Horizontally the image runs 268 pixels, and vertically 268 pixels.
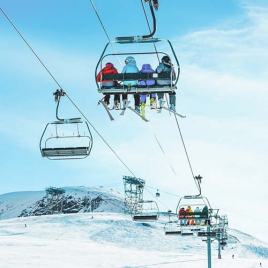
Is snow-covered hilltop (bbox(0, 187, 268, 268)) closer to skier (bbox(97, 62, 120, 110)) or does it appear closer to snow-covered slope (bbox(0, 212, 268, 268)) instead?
snow-covered slope (bbox(0, 212, 268, 268))

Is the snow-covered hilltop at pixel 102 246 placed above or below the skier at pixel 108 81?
below

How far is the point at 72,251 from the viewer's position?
55031 millimetres

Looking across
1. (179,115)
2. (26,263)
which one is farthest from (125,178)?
(179,115)

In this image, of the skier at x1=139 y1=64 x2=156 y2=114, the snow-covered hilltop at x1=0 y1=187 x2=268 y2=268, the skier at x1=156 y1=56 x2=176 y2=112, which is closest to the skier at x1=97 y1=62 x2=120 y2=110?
the skier at x1=139 y1=64 x2=156 y2=114

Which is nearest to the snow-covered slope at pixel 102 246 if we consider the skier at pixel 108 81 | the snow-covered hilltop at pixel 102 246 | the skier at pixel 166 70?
the snow-covered hilltop at pixel 102 246

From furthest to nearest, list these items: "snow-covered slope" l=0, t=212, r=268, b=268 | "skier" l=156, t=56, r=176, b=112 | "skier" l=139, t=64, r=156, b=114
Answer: "snow-covered slope" l=0, t=212, r=268, b=268, "skier" l=139, t=64, r=156, b=114, "skier" l=156, t=56, r=176, b=112

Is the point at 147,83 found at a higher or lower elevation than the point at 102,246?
higher

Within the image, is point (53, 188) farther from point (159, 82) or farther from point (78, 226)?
point (159, 82)

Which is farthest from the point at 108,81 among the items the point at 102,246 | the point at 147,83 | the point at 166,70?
the point at 102,246

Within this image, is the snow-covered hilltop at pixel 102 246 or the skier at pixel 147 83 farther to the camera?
the snow-covered hilltop at pixel 102 246

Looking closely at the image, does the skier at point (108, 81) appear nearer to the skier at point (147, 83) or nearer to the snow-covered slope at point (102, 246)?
the skier at point (147, 83)

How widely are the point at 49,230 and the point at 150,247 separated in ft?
46.6

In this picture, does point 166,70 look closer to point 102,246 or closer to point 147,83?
point 147,83

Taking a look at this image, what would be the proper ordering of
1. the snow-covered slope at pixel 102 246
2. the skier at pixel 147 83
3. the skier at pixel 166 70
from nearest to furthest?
the skier at pixel 166 70
the skier at pixel 147 83
the snow-covered slope at pixel 102 246
